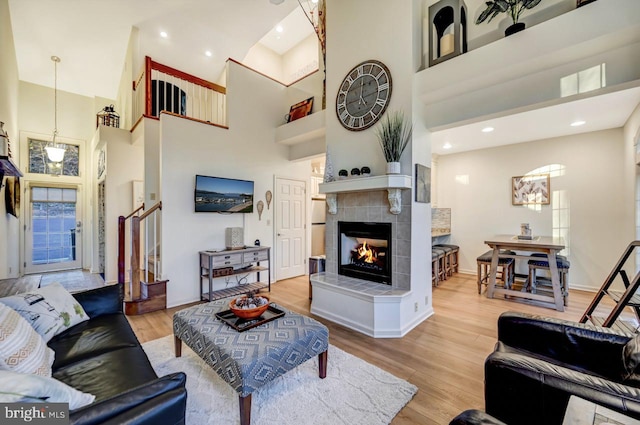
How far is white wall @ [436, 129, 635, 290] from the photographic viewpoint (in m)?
4.26

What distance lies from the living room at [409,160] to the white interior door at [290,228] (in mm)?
231

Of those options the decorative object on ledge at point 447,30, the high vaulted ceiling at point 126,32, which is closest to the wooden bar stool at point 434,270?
the decorative object on ledge at point 447,30

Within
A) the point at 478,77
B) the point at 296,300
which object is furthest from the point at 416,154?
the point at 296,300

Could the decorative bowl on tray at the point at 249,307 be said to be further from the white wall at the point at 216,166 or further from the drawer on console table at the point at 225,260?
the white wall at the point at 216,166

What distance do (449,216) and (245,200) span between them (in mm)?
4497

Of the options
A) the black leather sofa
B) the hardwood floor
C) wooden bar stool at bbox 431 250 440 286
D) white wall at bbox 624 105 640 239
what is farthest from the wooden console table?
white wall at bbox 624 105 640 239

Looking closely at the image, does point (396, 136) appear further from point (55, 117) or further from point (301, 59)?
point (55, 117)

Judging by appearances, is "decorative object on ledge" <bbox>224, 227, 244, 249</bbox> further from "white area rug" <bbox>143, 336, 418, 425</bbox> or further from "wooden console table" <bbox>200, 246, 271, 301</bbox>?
"white area rug" <bbox>143, 336, 418, 425</bbox>

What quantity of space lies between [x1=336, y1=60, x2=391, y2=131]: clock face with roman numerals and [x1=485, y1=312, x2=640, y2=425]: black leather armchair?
8.45 feet

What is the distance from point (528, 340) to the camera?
5.90 ft

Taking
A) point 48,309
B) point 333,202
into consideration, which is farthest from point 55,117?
point 333,202

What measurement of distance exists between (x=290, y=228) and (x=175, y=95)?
128 inches

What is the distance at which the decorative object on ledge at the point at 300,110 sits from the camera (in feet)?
15.9

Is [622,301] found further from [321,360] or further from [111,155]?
[111,155]
